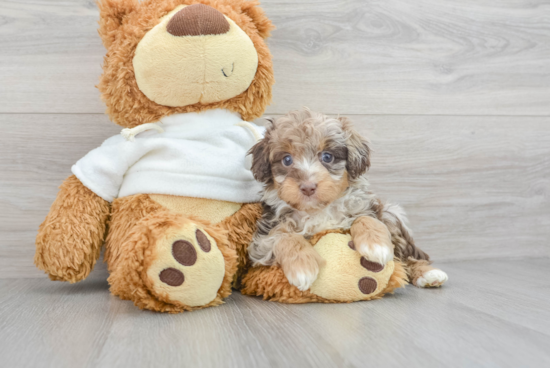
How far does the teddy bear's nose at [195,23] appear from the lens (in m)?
1.29

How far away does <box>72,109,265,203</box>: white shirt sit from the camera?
1.38 m

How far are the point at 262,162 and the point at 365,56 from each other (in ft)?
2.65

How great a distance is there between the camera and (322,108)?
6.07 ft

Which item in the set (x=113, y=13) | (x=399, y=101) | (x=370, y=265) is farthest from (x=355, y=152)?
(x=113, y=13)

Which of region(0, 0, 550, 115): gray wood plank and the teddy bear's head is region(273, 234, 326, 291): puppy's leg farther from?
region(0, 0, 550, 115): gray wood plank

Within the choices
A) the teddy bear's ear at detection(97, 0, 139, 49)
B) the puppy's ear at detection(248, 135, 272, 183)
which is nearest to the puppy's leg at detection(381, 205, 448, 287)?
the puppy's ear at detection(248, 135, 272, 183)

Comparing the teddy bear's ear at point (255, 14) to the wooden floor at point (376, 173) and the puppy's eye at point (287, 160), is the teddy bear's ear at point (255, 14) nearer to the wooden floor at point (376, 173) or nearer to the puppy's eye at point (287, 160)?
the wooden floor at point (376, 173)

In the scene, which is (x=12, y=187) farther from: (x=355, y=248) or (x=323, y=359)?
(x=323, y=359)

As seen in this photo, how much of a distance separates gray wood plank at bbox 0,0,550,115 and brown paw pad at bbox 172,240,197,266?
0.83 metres

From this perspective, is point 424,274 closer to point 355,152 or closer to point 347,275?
point 347,275

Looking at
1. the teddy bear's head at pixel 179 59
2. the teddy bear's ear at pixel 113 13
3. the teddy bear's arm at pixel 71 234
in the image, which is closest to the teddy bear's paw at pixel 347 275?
the teddy bear's head at pixel 179 59

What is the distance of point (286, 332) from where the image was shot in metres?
1.03

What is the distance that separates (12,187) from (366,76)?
1390mm

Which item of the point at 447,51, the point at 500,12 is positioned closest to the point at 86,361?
the point at 447,51
